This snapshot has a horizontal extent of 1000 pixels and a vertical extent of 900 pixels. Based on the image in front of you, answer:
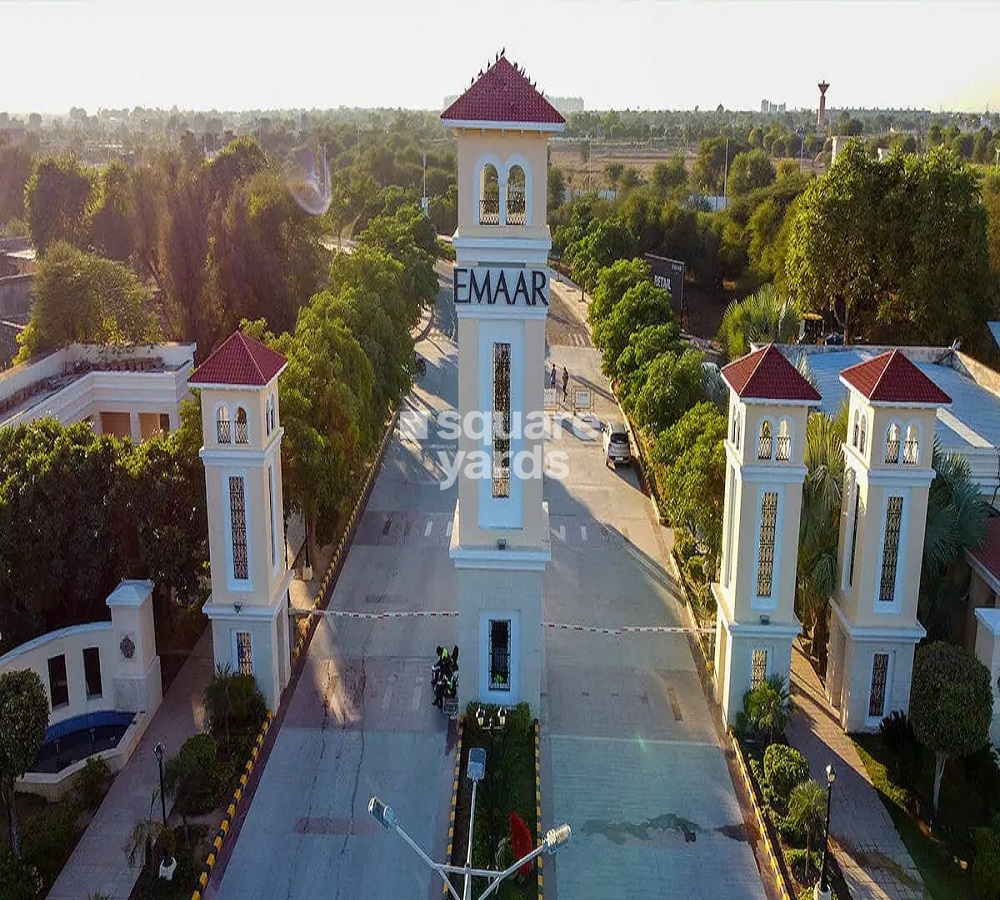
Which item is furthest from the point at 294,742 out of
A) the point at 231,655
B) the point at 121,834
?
the point at 121,834

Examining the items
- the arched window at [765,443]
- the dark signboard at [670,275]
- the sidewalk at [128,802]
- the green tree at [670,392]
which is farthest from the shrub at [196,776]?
the dark signboard at [670,275]

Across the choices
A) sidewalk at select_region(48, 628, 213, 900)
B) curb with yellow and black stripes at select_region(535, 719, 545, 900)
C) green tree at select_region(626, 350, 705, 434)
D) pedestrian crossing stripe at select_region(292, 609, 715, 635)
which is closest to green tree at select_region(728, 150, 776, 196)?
green tree at select_region(626, 350, 705, 434)

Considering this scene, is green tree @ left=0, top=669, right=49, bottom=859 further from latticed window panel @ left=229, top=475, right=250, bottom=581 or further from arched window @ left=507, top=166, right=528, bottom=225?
arched window @ left=507, top=166, right=528, bottom=225

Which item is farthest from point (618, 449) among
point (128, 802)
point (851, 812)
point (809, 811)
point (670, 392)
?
point (128, 802)

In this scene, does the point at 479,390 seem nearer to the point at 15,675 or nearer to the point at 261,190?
the point at 15,675

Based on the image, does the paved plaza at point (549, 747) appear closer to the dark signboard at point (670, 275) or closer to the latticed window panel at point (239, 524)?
the latticed window panel at point (239, 524)
